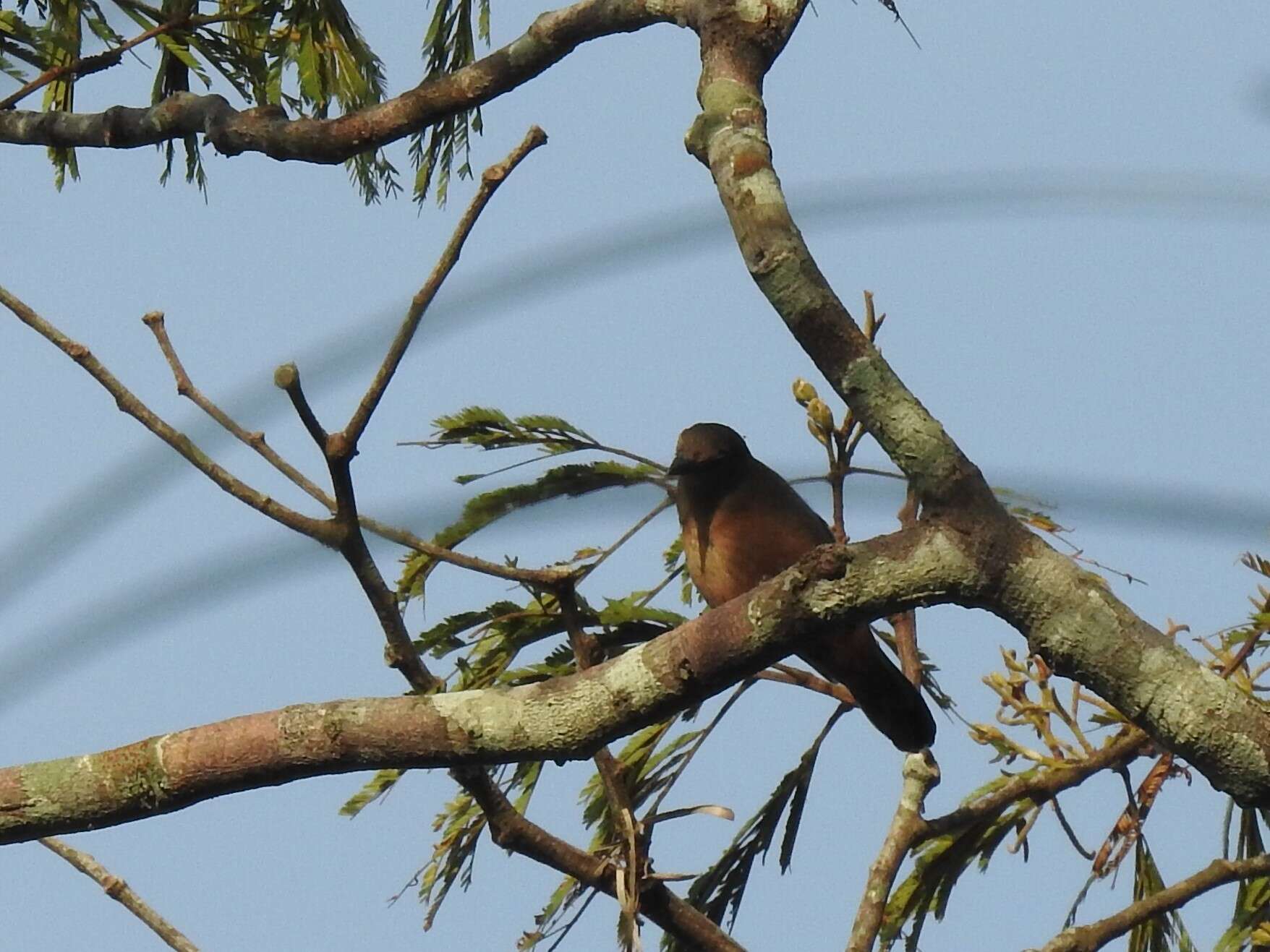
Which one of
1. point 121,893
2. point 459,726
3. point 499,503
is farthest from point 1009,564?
point 121,893

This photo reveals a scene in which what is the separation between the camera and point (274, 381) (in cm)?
224

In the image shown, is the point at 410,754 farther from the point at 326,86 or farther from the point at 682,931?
the point at 326,86

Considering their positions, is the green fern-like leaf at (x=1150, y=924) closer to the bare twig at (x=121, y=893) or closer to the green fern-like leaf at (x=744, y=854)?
the green fern-like leaf at (x=744, y=854)

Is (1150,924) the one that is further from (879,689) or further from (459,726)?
(459,726)

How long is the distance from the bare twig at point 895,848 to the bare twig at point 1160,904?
0.32 metres

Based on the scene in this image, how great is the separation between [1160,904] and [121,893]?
1.94 meters

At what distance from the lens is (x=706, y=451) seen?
428 cm

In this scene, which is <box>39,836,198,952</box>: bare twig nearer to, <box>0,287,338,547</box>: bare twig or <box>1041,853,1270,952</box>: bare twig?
<box>0,287,338,547</box>: bare twig

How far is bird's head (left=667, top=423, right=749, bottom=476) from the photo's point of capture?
4238 millimetres

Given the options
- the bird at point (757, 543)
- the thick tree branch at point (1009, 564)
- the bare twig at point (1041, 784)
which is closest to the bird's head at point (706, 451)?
the bird at point (757, 543)

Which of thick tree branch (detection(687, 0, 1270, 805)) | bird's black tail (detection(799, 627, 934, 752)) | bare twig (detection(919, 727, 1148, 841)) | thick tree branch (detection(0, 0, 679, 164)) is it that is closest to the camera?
thick tree branch (detection(687, 0, 1270, 805))

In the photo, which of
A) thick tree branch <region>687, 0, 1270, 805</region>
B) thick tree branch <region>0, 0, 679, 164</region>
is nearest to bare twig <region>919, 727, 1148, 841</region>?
thick tree branch <region>687, 0, 1270, 805</region>

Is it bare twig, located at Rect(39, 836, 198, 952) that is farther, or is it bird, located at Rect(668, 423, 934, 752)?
bird, located at Rect(668, 423, 934, 752)

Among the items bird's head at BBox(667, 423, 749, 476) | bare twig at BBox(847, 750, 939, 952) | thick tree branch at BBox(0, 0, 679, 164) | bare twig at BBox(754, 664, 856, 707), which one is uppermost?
thick tree branch at BBox(0, 0, 679, 164)
